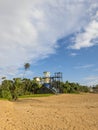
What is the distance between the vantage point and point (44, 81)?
69.9 m

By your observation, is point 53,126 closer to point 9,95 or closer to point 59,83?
point 9,95

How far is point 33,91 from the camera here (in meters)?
68.6

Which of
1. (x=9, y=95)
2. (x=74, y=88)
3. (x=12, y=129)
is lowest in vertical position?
(x=12, y=129)

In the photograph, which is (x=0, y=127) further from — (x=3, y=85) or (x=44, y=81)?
(x=44, y=81)

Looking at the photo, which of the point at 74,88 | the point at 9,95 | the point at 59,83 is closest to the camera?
the point at 9,95

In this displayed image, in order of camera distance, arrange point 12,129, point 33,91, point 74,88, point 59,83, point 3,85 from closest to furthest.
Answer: point 12,129
point 3,85
point 59,83
point 33,91
point 74,88

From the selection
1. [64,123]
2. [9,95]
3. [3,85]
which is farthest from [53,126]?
[3,85]

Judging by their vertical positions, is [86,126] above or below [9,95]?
below

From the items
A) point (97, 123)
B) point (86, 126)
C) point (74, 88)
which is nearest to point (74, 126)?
point (86, 126)

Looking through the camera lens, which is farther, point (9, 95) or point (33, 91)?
point (33, 91)

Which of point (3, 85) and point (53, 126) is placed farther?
point (3, 85)

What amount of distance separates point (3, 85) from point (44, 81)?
29803 mm

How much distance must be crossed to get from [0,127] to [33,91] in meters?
56.3

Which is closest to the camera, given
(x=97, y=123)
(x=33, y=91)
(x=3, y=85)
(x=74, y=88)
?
(x=97, y=123)
